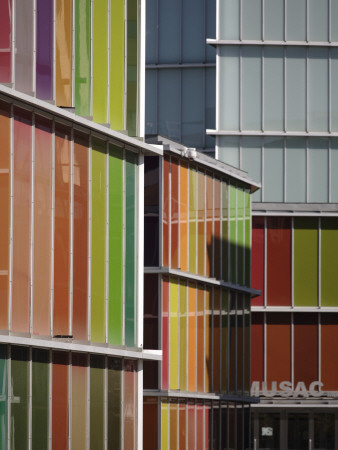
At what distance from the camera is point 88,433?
3019 centimetres

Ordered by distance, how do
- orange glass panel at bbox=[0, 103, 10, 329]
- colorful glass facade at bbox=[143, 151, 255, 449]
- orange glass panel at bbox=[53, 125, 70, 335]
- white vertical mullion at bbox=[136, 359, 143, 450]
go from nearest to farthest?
orange glass panel at bbox=[0, 103, 10, 329] < orange glass panel at bbox=[53, 125, 70, 335] < white vertical mullion at bbox=[136, 359, 143, 450] < colorful glass facade at bbox=[143, 151, 255, 449]

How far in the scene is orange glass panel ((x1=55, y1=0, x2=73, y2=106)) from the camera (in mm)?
29359

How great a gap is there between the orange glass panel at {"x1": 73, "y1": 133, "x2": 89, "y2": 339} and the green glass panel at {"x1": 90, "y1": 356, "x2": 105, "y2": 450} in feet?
2.66

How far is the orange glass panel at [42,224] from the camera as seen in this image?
2784cm

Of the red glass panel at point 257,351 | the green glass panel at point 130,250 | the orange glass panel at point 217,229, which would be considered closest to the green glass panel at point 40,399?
the green glass panel at point 130,250

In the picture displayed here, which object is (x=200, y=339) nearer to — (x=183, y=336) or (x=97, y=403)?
(x=183, y=336)

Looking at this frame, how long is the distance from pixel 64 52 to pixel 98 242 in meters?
4.02

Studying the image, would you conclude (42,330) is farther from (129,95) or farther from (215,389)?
(215,389)

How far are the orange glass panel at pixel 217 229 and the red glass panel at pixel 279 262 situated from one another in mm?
13327

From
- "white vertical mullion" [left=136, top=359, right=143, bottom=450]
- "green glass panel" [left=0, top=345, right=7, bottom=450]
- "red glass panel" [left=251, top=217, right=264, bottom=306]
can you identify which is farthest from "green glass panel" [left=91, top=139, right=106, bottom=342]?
"red glass panel" [left=251, top=217, right=264, bottom=306]

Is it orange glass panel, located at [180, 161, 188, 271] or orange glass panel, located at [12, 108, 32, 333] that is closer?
orange glass panel, located at [12, 108, 32, 333]

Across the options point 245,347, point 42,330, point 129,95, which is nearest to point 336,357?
point 245,347

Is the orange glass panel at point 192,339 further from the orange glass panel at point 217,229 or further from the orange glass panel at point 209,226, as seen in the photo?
the orange glass panel at point 217,229

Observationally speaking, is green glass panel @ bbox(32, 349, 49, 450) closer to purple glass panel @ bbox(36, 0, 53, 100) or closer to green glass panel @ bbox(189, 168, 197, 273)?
purple glass panel @ bbox(36, 0, 53, 100)
